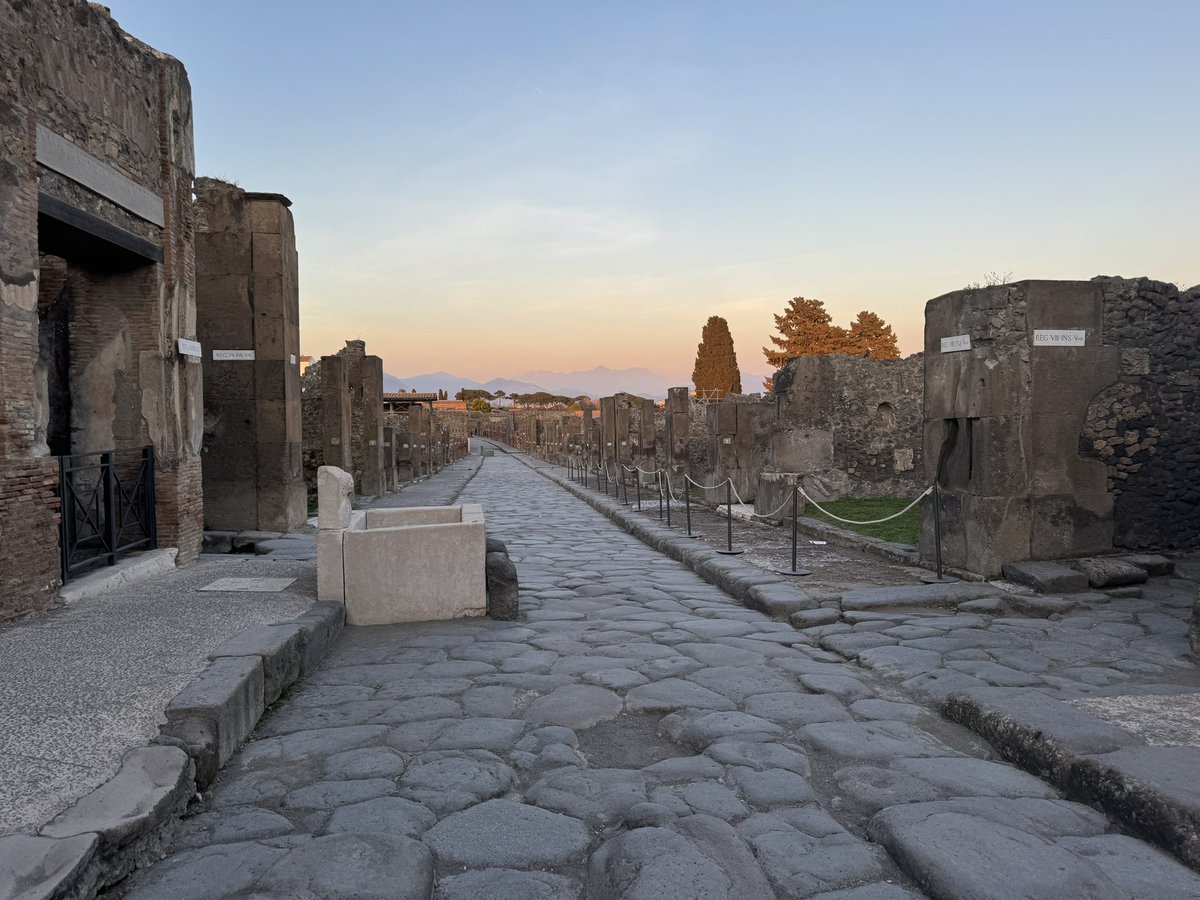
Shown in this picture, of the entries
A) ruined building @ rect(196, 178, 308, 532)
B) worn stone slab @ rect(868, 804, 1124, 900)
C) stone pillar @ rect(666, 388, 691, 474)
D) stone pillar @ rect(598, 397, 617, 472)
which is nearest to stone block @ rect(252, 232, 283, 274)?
ruined building @ rect(196, 178, 308, 532)

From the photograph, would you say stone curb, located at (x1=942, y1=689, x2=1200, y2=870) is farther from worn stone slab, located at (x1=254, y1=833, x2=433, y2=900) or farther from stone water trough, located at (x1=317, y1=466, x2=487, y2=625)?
stone water trough, located at (x1=317, y1=466, x2=487, y2=625)

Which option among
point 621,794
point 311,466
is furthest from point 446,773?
point 311,466

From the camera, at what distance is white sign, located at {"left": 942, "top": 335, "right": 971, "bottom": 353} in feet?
24.1

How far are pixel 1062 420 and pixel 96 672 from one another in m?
7.26

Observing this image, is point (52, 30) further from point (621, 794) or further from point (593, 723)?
point (621, 794)

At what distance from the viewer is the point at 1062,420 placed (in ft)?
24.2

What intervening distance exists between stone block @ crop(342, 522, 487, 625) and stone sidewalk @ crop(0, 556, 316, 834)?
0.43 meters

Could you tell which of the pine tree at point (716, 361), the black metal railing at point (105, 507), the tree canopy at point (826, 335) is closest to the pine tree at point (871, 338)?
the tree canopy at point (826, 335)

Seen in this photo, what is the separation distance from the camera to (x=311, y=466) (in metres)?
17.3

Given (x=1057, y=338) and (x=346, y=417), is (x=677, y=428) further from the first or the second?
(x=1057, y=338)

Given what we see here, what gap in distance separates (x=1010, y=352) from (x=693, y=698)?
457cm

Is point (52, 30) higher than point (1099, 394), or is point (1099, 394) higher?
point (52, 30)

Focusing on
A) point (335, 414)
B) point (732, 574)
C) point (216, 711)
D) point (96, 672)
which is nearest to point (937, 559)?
point (732, 574)

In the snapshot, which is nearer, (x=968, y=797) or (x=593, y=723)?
(x=968, y=797)
